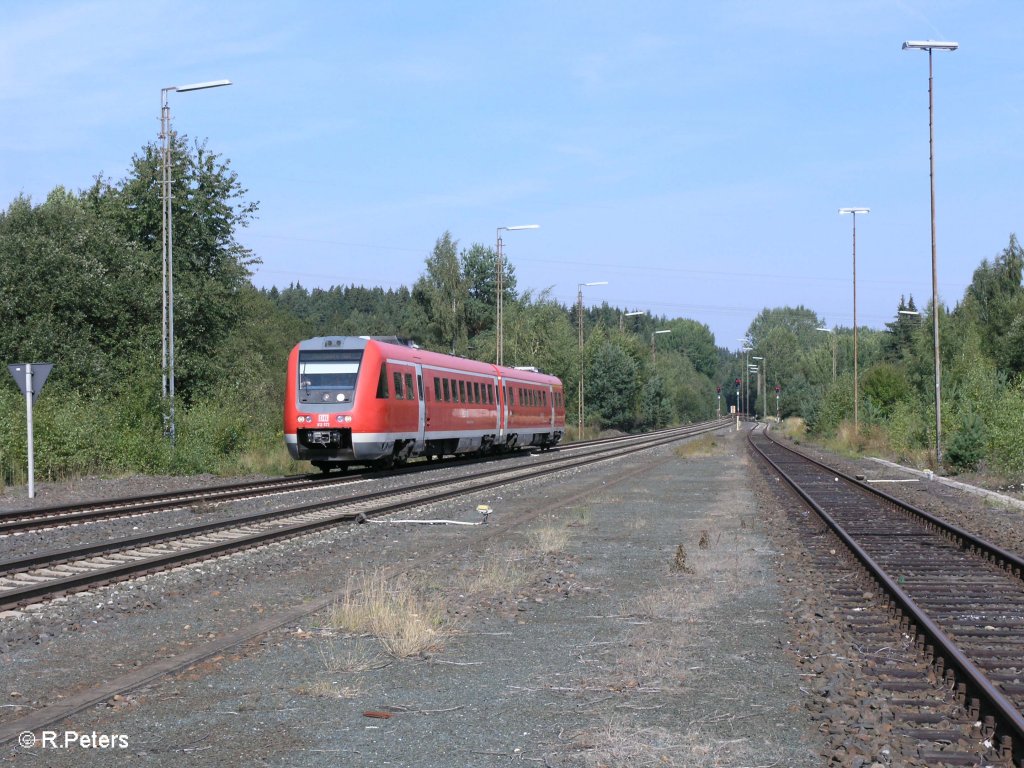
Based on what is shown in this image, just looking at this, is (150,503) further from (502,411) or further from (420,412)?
(502,411)

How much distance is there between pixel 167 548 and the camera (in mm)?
13281

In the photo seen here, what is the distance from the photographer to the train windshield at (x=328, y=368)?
2567cm

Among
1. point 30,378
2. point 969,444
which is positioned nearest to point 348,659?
point 30,378

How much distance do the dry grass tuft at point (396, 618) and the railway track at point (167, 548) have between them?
2.68 meters

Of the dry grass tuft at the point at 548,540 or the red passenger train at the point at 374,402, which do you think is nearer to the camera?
the dry grass tuft at the point at 548,540

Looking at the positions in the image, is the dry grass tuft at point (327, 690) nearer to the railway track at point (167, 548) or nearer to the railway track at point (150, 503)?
the railway track at point (167, 548)

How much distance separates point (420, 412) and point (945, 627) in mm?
21562

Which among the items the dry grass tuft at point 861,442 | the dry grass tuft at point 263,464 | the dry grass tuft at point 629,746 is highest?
the dry grass tuft at point 629,746

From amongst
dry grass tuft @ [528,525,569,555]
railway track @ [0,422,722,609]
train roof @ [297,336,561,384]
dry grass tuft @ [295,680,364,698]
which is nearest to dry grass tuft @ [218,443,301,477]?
train roof @ [297,336,561,384]

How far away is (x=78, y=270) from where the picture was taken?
35.5 m

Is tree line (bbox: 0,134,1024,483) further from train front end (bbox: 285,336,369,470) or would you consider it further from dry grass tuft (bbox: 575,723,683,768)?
dry grass tuft (bbox: 575,723,683,768)

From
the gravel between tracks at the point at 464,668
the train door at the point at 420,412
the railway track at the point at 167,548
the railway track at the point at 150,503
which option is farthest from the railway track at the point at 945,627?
the train door at the point at 420,412

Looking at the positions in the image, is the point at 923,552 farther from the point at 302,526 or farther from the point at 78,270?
the point at 78,270

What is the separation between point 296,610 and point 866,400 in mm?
52457
